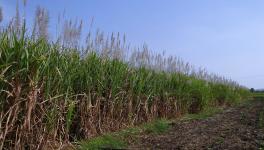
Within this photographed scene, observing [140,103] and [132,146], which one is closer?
[132,146]

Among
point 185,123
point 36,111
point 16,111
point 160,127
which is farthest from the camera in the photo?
point 185,123

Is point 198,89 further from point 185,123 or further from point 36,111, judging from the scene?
point 36,111

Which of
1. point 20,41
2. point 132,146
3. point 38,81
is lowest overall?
point 132,146

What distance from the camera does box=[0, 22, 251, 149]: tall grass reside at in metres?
5.30

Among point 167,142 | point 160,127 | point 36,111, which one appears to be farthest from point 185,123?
point 36,111

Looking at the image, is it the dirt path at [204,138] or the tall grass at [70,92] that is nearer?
the tall grass at [70,92]

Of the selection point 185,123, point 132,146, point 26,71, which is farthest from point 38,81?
point 185,123

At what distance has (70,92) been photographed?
6840mm

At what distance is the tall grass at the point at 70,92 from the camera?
209 inches

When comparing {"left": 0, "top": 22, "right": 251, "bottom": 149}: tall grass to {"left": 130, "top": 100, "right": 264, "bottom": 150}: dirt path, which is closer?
{"left": 0, "top": 22, "right": 251, "bottom": 149}: tall grass

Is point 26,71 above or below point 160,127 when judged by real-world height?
above

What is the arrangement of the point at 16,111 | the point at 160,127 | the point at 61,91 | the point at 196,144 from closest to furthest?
the point at 16,111 < the point at 61,91 < the point at 196,144 < the point at 160,127

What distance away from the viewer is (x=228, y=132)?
8617mm

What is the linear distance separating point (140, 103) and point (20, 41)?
15.4 ft
